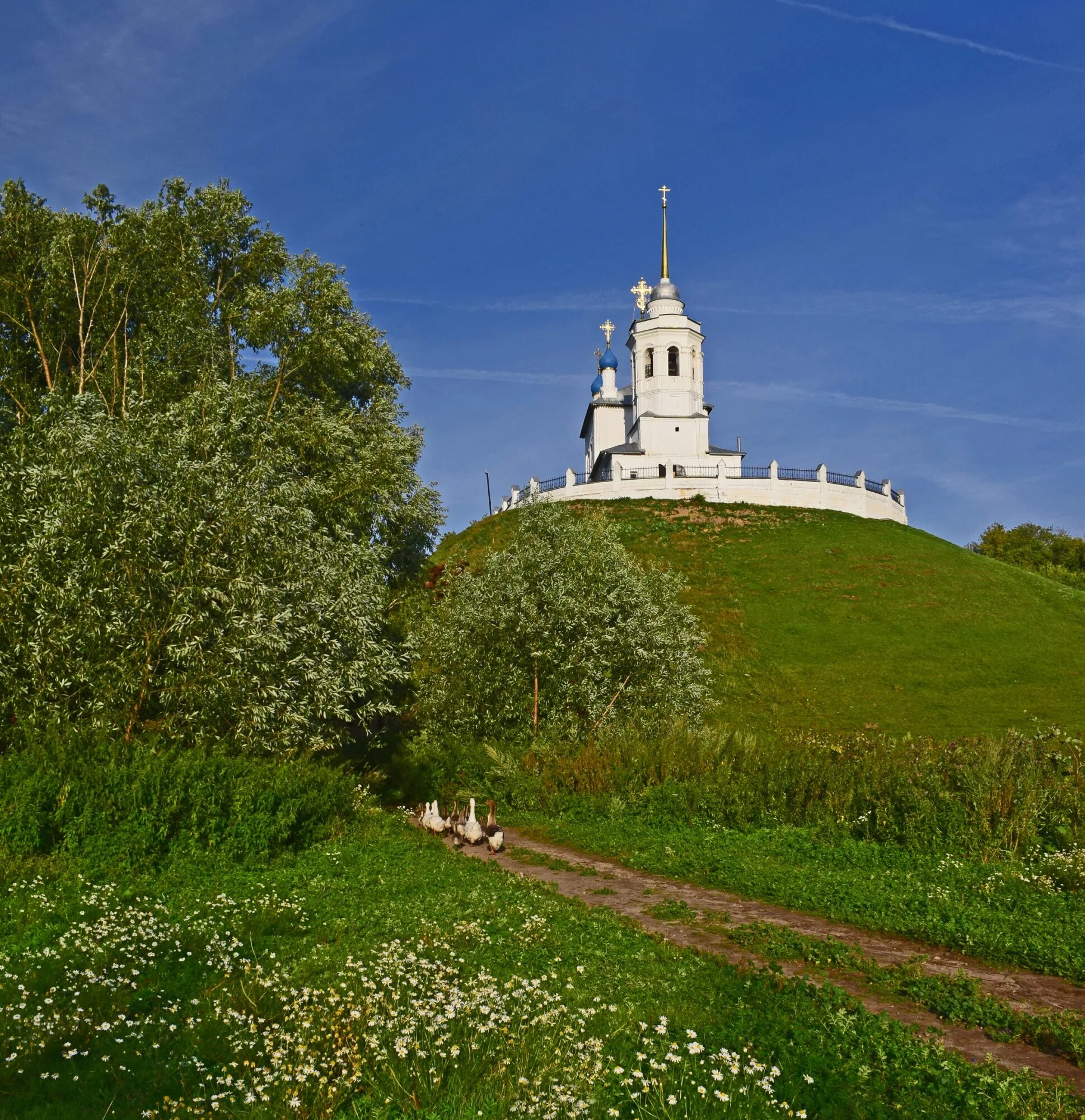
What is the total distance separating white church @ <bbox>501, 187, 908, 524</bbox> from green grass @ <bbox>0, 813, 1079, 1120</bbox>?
46.3 meters

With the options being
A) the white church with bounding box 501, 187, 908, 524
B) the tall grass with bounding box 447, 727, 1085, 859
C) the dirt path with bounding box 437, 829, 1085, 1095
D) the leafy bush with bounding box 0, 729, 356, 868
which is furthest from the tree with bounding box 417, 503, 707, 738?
the white church with bounding box 501, 187, 908, 524

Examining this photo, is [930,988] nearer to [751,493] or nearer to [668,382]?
[751,493]

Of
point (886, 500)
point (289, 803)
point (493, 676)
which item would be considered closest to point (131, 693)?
point (289, 803)

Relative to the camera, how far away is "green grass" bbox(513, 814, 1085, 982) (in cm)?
999

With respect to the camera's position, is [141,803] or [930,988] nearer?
[930,988]

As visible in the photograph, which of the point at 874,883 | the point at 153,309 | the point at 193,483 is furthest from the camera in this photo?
the point at 153,309

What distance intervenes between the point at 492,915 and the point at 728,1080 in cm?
446

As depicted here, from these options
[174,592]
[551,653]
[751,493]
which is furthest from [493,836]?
[751,493]

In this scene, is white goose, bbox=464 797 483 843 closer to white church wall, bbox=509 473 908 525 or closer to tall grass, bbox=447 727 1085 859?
tall grass, bbox=447 727 1085 859

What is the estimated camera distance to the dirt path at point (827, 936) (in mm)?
7352

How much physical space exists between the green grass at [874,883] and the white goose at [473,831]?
177cm

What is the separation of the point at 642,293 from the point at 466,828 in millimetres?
77402

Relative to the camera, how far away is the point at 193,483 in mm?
17734

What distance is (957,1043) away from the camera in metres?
7.38
